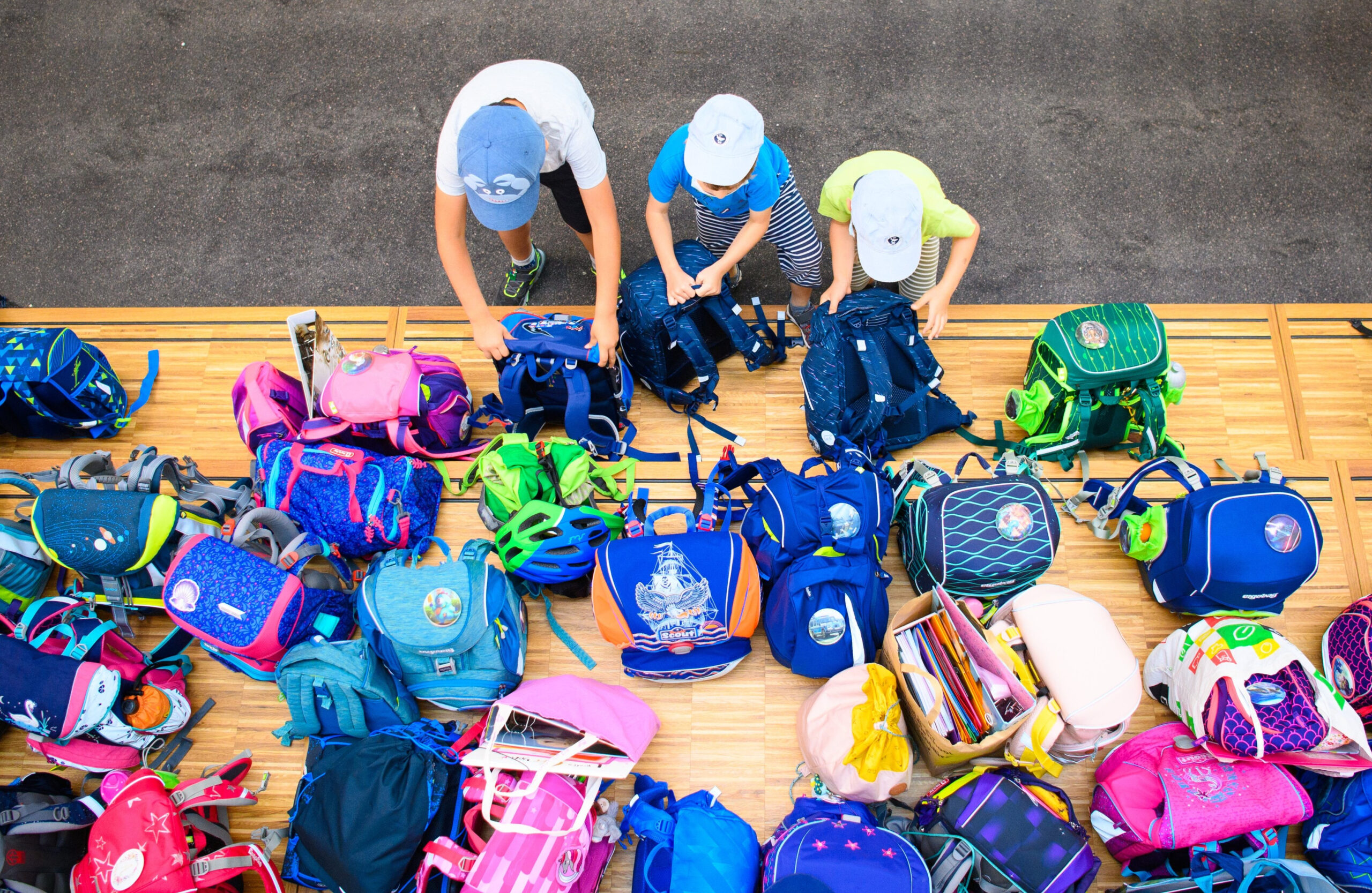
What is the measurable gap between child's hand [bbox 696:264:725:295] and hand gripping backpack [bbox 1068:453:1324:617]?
4.56 feet

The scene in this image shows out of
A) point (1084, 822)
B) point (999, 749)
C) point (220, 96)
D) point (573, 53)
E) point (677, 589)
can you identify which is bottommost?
point (1084, 822)

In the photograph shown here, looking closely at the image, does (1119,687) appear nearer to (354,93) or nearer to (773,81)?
(773,81)

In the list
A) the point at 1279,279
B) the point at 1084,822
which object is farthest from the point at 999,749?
the point at 1279,279

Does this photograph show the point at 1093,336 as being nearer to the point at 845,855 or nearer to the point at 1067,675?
the point at 1067,675

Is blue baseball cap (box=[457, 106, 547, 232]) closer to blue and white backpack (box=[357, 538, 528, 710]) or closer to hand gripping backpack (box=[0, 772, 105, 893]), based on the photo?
blue and white backpack (box=[357, 538, 528, 710])

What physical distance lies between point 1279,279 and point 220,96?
486cm

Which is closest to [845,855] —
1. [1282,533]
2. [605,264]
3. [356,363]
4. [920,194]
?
[1282,533]

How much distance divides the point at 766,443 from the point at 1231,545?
4.43 ft

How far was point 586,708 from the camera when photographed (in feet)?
7.19

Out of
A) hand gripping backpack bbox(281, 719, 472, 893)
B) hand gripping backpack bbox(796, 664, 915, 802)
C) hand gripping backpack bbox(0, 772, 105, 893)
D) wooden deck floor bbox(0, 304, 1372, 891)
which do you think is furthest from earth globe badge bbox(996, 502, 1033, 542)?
hand gripping backpack bbox(0, 772, 105, 893)

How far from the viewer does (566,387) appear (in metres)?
2.61

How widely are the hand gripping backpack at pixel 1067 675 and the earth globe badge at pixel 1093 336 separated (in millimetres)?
757

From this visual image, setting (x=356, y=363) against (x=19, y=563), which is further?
(x=356, y=363)

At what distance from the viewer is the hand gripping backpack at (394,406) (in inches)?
99.9
